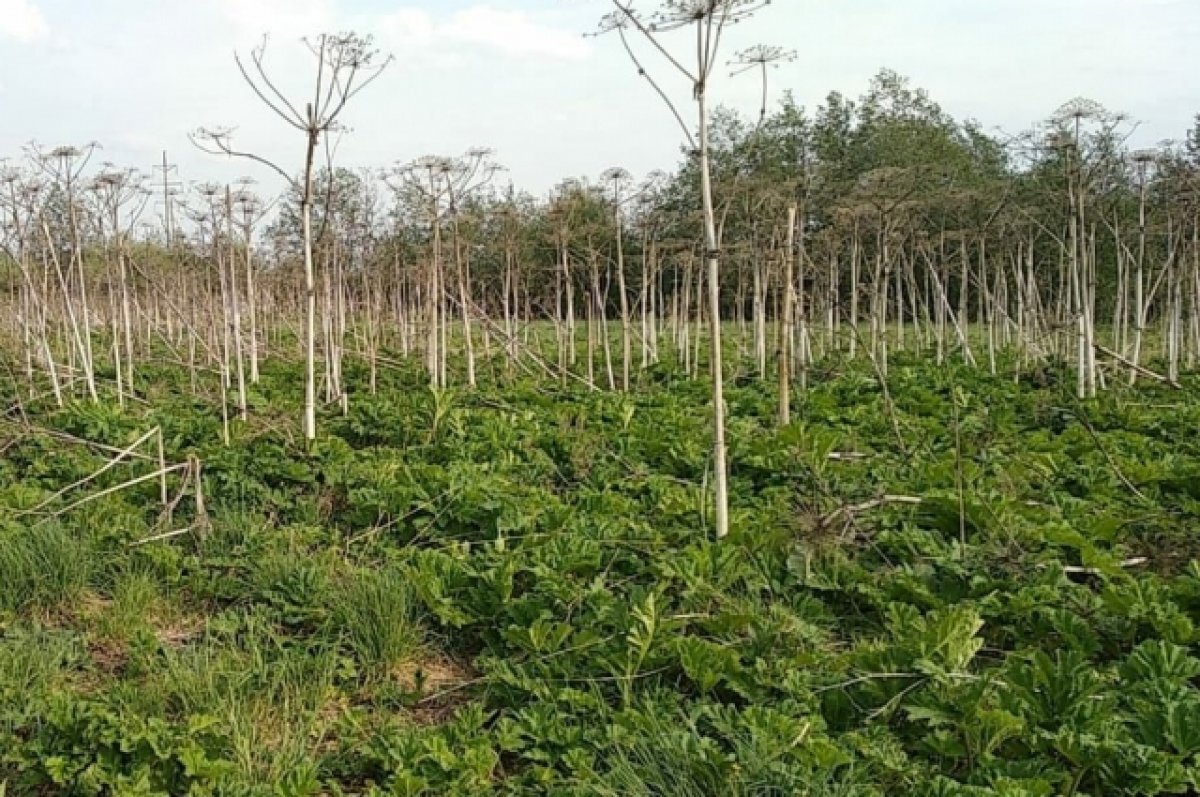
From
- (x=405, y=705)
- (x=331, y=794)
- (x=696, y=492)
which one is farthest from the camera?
Result: (x=696, y=492)

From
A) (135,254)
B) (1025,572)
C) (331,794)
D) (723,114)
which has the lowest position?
(331,794)

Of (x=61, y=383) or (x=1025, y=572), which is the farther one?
(x=61, y=383)

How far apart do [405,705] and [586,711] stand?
84 cm

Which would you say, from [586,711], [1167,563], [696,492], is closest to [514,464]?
[696,492]

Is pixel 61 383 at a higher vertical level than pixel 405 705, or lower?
higher

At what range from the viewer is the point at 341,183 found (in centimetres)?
1225

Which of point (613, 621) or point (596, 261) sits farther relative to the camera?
point (596, 261)

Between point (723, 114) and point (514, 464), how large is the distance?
102ft

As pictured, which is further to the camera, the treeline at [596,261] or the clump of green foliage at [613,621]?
the treeline at [596,261]

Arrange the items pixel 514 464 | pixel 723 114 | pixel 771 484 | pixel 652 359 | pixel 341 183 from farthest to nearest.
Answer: pixel 723 114 < pixel 652 359 < pixel 341 183 < pixel 514 464 < pixel 771 484

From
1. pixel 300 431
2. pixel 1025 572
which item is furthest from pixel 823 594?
→ pixel 300 431

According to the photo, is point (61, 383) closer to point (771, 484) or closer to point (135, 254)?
point (135, 254)

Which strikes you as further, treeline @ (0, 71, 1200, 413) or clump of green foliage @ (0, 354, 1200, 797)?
treeline @ (0, 71, 1200, 413)

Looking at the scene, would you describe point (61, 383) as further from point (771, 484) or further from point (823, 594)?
point (823, 594)
